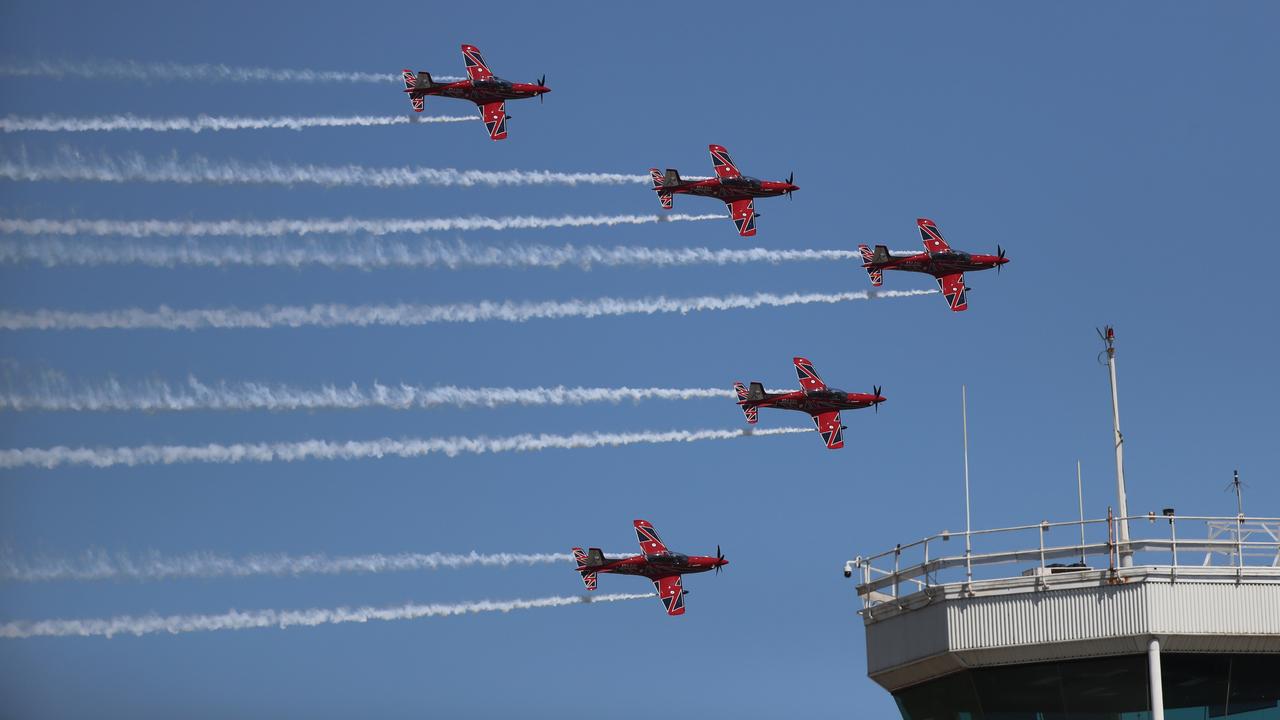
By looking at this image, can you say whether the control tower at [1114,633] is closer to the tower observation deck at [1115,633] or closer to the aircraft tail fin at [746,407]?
the tower observation deck at [1115,633]

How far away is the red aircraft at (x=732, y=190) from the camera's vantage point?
181 metres

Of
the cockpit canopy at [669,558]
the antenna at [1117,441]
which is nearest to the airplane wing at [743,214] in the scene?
the cockpit canopy at [669,558]

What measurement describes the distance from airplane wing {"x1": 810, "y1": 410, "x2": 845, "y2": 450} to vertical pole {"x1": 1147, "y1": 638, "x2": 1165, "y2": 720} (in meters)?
97.3

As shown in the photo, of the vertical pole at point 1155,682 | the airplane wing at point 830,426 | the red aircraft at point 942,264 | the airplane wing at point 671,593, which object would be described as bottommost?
the vertical pole at point 1155,682

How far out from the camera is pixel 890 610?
84.4 metres

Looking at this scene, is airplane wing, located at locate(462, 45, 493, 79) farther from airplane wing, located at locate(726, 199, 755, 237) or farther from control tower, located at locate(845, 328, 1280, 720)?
control tower, located at locate(845, 328, 1280, 720)

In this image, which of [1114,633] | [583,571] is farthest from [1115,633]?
[583,571]

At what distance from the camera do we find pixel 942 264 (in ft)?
594

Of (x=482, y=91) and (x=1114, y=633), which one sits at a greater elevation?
(x=482, y=91)

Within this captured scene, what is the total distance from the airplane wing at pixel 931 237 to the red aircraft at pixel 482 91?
32.9 metres

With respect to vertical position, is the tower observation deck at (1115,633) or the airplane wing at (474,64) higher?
the airplane wing at (474,64)

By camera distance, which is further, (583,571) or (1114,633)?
(583,571)

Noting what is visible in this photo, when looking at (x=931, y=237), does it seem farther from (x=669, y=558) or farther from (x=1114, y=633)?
(x=1114, y=633)

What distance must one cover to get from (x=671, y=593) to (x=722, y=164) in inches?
1452
